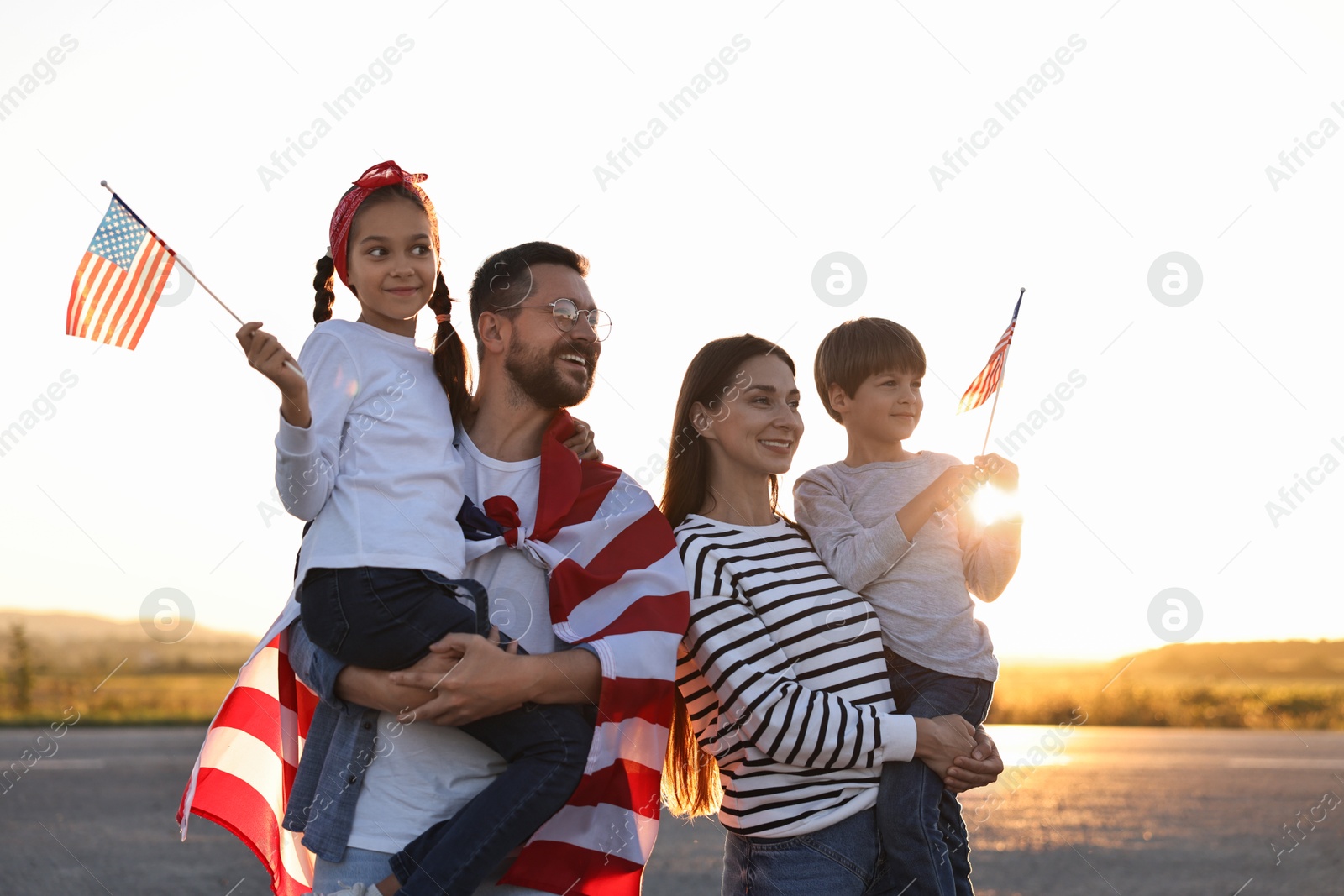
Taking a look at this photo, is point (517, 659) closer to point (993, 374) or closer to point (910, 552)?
point (910, 552)

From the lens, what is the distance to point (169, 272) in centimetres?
318

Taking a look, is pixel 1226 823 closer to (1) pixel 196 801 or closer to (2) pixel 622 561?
(2) pixel 622 561

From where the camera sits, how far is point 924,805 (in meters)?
2.95

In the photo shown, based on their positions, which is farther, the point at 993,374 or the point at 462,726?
the point at 993,374

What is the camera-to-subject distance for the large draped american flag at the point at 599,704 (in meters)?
2.78

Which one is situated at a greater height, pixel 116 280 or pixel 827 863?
pixel 827 863

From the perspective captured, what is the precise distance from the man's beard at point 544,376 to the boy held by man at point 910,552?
0.85m

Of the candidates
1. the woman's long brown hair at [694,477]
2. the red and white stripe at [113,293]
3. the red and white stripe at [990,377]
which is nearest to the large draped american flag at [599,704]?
the woman's long brown hair at [694,477]

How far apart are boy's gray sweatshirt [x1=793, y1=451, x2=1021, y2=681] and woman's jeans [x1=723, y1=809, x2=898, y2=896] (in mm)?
509

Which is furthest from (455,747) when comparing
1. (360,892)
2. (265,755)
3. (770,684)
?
(770,684)

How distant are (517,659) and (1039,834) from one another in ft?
22.0

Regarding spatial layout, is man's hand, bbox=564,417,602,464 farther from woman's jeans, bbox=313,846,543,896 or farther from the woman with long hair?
woman's jeans, bbox=313,846,543,896

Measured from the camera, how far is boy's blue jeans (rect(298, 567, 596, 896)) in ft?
8.23

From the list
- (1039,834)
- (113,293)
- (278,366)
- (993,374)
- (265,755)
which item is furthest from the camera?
(1039,834)
